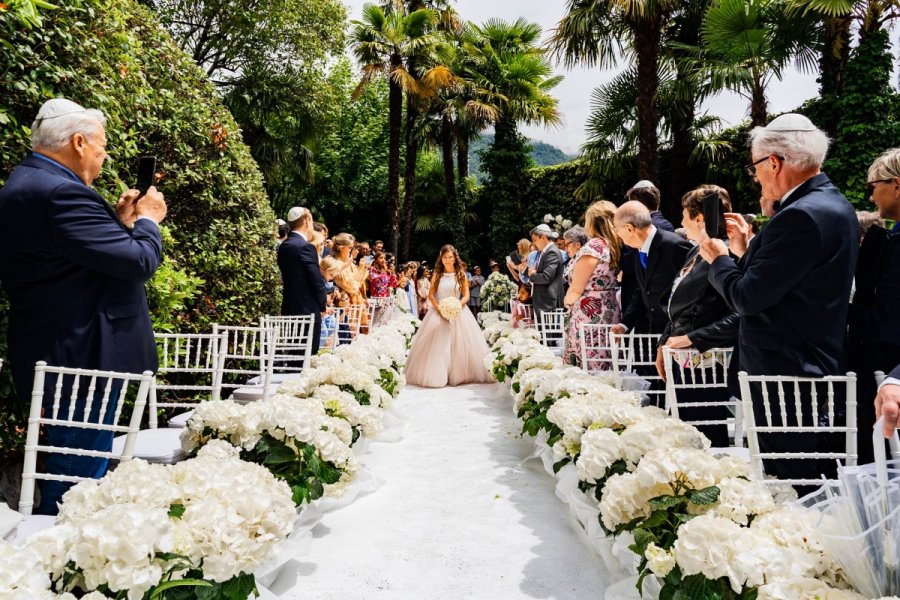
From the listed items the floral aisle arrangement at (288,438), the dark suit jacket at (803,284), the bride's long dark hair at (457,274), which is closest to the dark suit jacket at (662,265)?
the dark suit jacket at (803,284)

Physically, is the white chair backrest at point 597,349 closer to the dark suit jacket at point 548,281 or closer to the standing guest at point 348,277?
the dark suit jacket at point 548,281

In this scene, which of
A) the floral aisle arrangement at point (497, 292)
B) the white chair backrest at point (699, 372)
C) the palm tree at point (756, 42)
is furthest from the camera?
the floral aisle arrangement at point (497, 292)

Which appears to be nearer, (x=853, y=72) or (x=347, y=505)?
(x=347, y=505)

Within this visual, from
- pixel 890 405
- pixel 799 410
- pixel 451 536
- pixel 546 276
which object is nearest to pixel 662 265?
pixel 799 410

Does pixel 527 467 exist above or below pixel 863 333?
below

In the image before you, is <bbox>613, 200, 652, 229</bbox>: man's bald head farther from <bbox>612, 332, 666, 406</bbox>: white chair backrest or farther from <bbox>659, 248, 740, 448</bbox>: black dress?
<bbox>612, 332, 666, 406</bbox>: white chair backrest

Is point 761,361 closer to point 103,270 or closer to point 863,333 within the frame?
point 863,333

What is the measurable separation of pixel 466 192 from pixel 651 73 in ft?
36.6

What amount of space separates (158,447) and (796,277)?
9.47 ft

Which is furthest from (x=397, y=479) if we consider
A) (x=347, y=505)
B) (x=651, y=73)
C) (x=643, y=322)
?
(x=651, y=73)

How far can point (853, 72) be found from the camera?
9.94 m

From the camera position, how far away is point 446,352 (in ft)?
26.8

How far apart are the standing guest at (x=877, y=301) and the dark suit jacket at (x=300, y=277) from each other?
432cm

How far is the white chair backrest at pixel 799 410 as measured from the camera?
6.99ft
